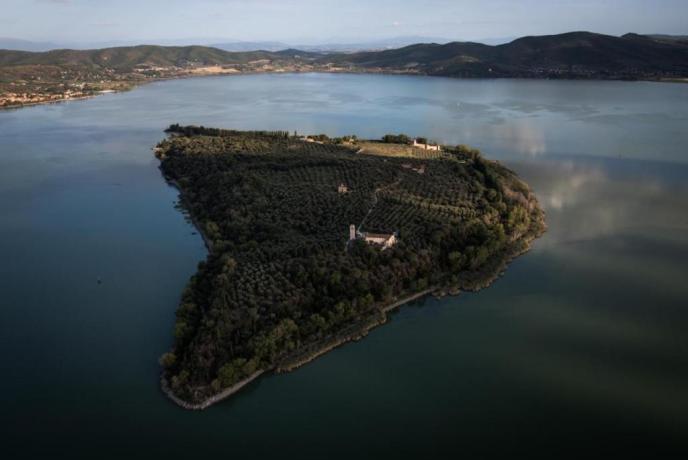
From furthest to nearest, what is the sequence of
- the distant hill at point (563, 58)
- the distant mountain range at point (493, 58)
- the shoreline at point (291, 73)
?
the distant mountain range at point (493, 58) → the distant hill at point (563, 58) → the shoreline at point (291, 73)

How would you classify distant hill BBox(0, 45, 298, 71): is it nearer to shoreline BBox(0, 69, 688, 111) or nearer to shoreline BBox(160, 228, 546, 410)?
shoreline BBox(0, 69, 688, 111)

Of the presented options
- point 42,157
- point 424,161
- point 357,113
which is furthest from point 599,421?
point 357,113

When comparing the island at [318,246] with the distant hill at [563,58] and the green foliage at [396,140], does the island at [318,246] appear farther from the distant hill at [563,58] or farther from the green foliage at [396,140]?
the distant hill at [563,58]

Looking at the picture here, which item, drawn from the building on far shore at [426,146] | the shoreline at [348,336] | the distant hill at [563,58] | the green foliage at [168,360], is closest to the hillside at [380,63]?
the distant hill at [563,58]

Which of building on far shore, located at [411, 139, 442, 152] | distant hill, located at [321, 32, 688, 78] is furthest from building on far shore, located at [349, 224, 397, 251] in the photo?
distant hill, located at [321, 32, 688, 78]

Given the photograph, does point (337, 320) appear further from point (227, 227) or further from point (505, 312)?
point (227, 227)

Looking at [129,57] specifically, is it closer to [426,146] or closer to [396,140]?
[396,140]
